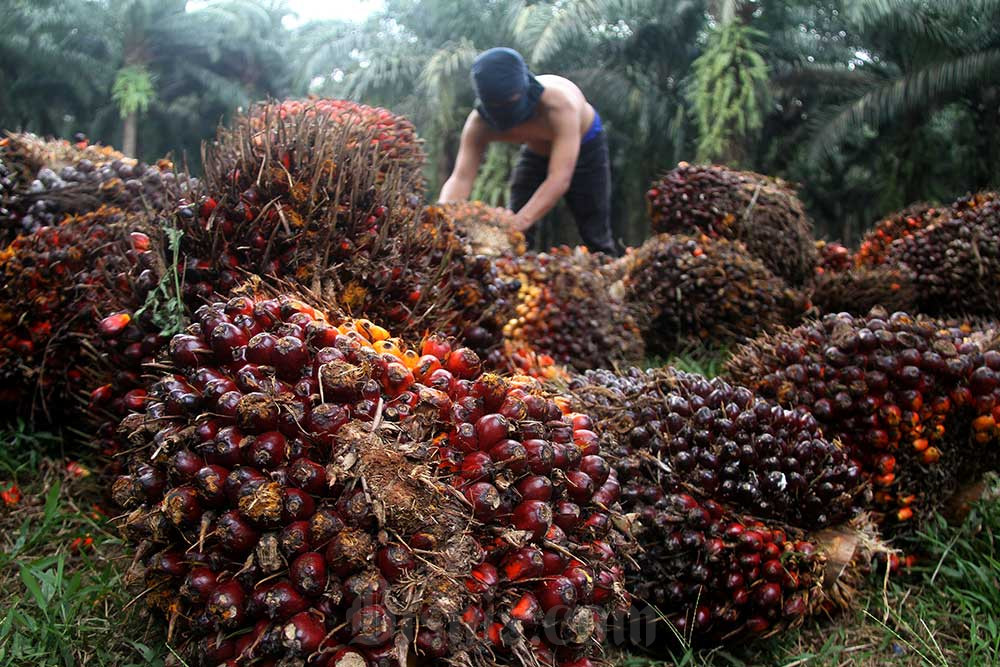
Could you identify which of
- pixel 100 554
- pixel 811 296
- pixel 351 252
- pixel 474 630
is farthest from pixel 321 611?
pixel 811 296

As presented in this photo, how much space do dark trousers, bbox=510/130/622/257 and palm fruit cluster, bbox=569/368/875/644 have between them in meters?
3.97

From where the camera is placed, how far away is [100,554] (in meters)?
1.65

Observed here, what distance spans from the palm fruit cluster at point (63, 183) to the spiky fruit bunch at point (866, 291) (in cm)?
280

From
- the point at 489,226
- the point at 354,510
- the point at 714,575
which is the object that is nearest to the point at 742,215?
the point at 489,226

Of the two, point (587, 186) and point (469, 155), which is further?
point (587, 186)

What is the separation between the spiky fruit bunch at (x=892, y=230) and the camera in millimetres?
3668

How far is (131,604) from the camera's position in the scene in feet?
3.76

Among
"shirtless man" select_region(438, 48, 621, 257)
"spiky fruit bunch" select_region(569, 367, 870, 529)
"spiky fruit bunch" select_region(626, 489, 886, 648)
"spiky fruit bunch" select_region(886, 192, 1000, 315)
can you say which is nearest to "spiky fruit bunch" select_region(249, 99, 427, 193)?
"spiky fruit bunch" select_region(569, 367, 870, 529)

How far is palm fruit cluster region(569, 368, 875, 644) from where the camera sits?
1512mm

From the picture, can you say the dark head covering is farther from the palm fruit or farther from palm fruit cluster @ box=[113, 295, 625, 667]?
palm fruit cluster @ box=[113, 295, 625, 667]

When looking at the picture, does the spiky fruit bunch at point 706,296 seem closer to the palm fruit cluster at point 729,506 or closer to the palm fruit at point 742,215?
the palm fruit at point 742,215

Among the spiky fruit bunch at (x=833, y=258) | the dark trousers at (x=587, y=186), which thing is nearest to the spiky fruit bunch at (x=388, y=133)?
the spiky fruit bunch at (x=833, y=258)

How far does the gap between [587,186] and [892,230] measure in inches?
92.1

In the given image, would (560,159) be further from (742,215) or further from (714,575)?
(714,575)
